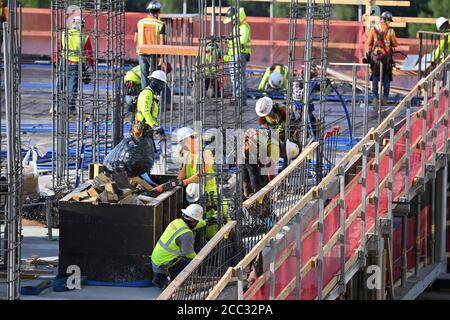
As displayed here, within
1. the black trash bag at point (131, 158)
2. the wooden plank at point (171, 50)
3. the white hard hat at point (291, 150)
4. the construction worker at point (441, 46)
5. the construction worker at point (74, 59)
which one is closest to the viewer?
the black trash bag at point (131, 158)

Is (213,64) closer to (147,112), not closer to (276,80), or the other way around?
(147,112)

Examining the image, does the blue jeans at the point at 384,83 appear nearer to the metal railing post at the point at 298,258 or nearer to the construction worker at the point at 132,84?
the construction worker at the point at 132,84

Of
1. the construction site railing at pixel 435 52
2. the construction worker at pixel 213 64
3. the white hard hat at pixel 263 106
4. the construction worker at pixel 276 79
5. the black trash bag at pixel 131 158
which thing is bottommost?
the black trash bag at pixel 131 158

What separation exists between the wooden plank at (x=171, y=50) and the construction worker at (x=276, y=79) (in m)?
4.59

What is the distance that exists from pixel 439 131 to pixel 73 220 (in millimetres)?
6299

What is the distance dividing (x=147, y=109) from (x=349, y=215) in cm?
552

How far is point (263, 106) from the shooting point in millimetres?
25688

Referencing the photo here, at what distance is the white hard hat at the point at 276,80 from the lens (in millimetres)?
33375

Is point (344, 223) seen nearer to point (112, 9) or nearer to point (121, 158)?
point (121, 158)

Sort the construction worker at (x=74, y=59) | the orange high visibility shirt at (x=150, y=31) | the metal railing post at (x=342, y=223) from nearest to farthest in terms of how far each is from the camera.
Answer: the metal railing post at (x=342, y=223) < the construction worker at (x=74, y=59) < the orange high visibility shirt at (x=150, y=31)

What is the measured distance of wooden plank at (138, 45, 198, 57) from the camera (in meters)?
28.1

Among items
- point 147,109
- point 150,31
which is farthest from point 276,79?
point 147,109

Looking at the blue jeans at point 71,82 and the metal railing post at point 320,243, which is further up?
the blue jeans at point 71,82

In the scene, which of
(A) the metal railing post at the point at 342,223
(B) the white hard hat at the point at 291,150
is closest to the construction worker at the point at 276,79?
(B) the white hard hat at the point at 291,150
